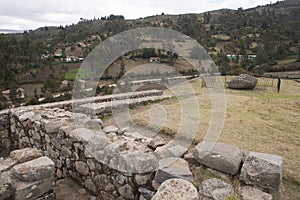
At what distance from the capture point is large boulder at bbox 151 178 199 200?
7.28 ft

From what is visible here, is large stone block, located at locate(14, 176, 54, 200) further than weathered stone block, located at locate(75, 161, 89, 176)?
No

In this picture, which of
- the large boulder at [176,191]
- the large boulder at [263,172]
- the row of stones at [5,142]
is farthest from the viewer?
the row of stones at [5,142]

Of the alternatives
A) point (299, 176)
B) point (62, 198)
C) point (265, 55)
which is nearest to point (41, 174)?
point (62, 198)

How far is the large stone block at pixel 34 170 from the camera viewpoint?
2768mm

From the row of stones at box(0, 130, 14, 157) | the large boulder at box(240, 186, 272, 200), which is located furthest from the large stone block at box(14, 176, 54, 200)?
the row of stones at box(0, 130, 14, 157)

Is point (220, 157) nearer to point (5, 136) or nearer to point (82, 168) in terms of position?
point (82, 168)

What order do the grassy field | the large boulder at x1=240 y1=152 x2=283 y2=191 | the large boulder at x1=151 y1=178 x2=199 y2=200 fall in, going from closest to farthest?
the large boulder at x1=151 y1=178 x2=199 y2=200 < the large boulder at x1=240 y1=152 x2=283 y2=191 < the grassy field

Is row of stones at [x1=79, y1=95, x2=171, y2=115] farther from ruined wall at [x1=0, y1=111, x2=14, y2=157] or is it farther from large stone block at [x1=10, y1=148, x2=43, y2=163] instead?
large stone block at [x1=10, y1=148, x2=43, y2=163]

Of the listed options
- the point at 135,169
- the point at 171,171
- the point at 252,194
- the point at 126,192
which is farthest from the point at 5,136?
the point at 252,194

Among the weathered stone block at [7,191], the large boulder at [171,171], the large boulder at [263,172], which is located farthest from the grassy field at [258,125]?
the weathered stone block at [7,191]

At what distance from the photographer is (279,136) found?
5.23m

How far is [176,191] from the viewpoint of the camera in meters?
2.27

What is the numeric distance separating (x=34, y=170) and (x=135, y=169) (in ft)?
3.86

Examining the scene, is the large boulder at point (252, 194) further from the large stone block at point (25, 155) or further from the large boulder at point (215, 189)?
the large stone block at point (25, 155)
